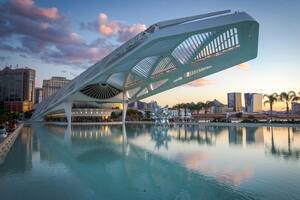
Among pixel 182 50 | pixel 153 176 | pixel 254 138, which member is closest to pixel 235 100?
pixel 182 50

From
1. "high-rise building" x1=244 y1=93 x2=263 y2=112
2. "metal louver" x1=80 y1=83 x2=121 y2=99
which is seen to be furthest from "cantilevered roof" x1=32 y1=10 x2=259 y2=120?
"high-rise building" x1=244 y1=93 x2=263 y2=112

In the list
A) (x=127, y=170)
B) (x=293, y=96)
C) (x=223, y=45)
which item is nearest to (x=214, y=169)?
(x=127, y=170)

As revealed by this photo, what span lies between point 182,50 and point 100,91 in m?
26.3

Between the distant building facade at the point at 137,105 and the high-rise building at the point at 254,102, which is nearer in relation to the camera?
the high-rise building at the point at 254,102

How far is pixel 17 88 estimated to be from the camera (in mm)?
112375

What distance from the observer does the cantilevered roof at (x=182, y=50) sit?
16.7 m

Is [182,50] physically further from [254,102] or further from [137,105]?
[137,105]

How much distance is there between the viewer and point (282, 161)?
971 cm

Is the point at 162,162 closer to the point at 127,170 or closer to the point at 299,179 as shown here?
the point at 127,170

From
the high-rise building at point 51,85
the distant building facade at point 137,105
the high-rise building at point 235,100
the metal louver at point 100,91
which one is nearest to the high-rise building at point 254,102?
the high-rise building at point 235,100

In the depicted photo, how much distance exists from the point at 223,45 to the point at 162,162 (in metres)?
15.3

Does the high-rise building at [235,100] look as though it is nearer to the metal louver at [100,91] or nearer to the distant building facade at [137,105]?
the distant building facade at [137,105]

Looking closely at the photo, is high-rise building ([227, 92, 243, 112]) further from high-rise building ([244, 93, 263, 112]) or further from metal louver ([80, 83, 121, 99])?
metal louver ([80, 83, 121, 99])

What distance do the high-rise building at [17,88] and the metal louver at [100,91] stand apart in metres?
72.1
